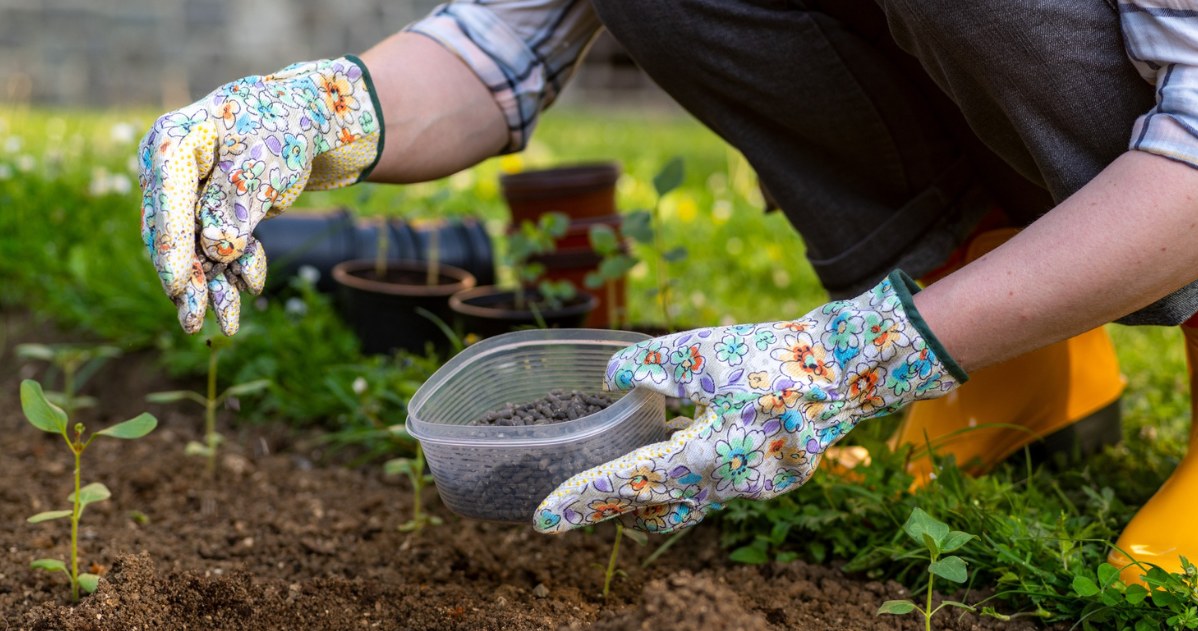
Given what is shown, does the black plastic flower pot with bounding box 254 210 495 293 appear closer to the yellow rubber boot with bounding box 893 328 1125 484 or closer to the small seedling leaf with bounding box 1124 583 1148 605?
the yellow rubber boot with bounding box 893 328 1125 484

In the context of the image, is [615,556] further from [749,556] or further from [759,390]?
[759,390]

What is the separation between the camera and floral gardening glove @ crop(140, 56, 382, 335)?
1.21m

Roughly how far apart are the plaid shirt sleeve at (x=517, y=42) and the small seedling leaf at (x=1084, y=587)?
3.25ft

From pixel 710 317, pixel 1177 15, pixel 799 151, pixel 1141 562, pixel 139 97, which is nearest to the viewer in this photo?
pixel 1177 15

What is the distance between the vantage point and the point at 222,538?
1.61 m

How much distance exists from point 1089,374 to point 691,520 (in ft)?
2.96

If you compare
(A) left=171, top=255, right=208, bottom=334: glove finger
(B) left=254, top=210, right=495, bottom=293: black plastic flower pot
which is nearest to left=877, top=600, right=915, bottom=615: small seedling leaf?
(A) left=171, top=255, right=208, bottom=334: glove finger

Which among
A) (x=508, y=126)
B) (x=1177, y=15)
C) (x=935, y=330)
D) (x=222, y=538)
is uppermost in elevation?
(x=1177, y=15)

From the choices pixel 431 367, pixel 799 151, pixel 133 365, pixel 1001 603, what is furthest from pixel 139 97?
pixel 1001 603

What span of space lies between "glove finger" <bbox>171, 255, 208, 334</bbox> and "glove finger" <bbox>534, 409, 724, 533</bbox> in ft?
1.40

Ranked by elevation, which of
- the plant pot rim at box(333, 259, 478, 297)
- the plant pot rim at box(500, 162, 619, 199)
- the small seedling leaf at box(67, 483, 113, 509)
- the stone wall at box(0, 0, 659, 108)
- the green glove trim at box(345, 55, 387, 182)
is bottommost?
the stone wall at box(0, 0, 659, 108)

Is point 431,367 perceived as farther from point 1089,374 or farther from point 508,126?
point 1089,374

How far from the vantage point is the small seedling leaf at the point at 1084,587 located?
128 cm

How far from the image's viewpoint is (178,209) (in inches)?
Answer: 47.5
